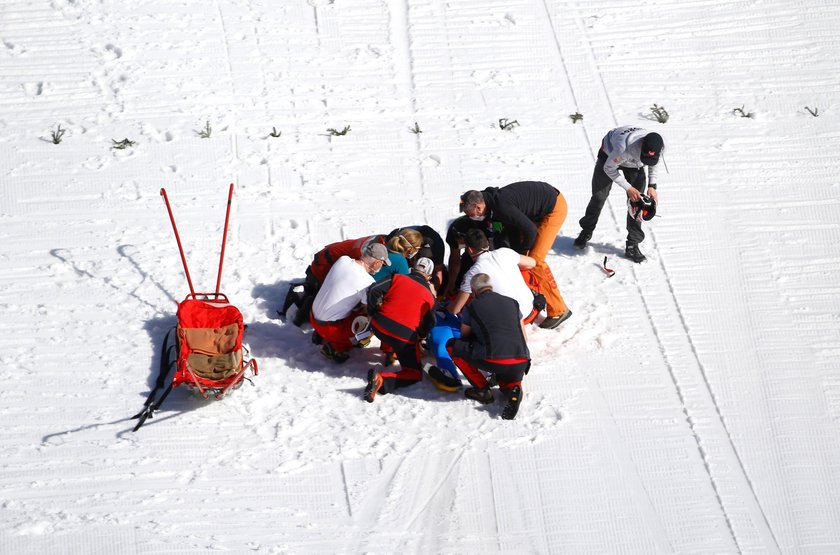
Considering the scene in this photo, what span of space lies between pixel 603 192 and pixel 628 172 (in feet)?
0.93

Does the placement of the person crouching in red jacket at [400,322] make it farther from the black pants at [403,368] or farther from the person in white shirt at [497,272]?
the person in white shirt at [497,272]

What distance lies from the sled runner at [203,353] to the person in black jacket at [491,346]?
1.56 m

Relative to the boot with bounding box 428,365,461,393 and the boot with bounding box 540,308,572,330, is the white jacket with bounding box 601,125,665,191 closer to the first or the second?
the boot with bounding box 540,308,572,330

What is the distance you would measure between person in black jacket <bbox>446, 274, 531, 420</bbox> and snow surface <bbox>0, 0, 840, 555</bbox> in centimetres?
23

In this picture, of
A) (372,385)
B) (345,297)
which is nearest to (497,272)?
(345,297)

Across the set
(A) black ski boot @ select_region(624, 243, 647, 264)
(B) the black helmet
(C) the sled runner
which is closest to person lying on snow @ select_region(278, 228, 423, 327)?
(C) the sled runner

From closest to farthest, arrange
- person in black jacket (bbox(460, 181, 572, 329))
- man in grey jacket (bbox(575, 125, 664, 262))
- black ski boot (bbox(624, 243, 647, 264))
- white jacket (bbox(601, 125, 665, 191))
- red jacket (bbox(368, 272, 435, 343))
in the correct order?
1. red jacket (bbox(368, 272, 435, 343))
2. person in black jacket (bbox(460, 181, 572, 329))
3. man in grey jacket (bbox(575, 125, 664, 262))
4. white jacket (bbox(601, 125, 665, 191))
5. black ski boot (bbox(624, 243, 647, 264))

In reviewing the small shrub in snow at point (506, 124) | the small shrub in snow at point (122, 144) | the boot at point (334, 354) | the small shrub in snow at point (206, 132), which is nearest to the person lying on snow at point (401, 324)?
the boot at point (334, 354)

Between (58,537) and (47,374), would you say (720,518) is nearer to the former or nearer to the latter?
(58,537)

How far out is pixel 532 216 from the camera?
338 inches

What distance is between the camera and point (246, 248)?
362 inches

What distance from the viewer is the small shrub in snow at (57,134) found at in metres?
10.4

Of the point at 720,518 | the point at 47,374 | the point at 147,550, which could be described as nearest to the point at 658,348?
the point at 720,518

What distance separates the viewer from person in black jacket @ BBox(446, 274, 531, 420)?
23.8 feet
